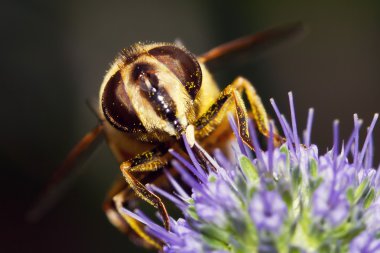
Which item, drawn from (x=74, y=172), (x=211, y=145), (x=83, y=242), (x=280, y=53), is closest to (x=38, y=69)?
(x=83, y=242)

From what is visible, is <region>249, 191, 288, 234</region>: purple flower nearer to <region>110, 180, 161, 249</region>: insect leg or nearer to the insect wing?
<region>110, 180, 161, 249</region>: insect leg

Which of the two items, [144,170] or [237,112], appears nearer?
[237,112]

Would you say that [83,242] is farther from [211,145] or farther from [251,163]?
[251,163]

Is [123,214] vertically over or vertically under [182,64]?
under

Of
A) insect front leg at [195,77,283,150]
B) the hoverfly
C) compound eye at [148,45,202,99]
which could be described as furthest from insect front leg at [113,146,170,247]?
compound eye at [148,45,202,99]

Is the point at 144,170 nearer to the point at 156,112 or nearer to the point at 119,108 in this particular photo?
the point at 119,108

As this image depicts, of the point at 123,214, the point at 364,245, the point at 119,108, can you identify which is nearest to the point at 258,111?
the point at 119,108

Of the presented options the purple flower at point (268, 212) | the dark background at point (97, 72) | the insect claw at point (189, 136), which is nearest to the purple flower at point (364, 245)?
the purple flower at point (268, 212)
